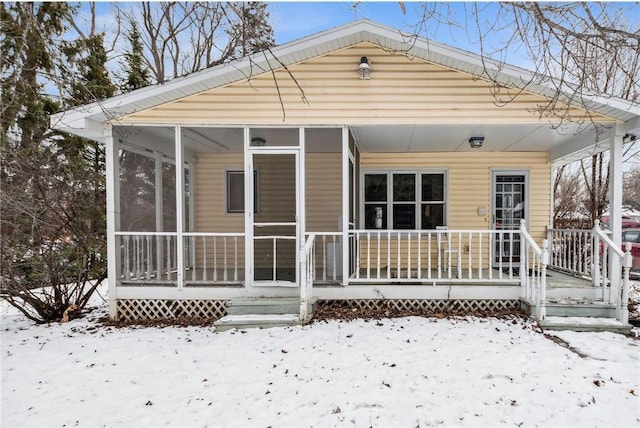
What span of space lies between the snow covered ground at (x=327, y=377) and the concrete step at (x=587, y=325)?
0.46 feet

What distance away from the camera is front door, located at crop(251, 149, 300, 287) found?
560cm

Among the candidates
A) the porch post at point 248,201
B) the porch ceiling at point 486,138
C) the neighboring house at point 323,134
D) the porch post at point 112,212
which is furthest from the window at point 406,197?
the porch post at point 112,212

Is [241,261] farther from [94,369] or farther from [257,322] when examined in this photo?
[94,369]

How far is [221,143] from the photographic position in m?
6.62

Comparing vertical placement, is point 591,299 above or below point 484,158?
below

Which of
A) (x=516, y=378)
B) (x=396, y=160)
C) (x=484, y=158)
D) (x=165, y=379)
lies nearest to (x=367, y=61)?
(x=396, y=160)

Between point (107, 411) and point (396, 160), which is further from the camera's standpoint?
point (396, 160)

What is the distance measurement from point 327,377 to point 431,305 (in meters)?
2.63

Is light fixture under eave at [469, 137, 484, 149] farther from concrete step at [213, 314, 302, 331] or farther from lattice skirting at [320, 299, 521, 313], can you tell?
concrete step at [213, 314, 302, 331]

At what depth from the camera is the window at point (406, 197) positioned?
750 centimetres

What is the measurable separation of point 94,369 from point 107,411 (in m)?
1.00

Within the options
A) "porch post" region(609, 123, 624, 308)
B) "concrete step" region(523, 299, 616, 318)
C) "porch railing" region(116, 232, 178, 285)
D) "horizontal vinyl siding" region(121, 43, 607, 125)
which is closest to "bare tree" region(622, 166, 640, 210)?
"porch post" region(609, 123, 624, 308)

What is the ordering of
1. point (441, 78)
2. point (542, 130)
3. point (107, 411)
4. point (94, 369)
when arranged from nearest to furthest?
1. point (107, 411)
2. point (94, 369)
3. point (441, 78)
4. point (542, 130)

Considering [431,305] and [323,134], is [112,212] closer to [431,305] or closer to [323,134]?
[323,134]
